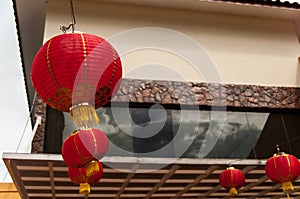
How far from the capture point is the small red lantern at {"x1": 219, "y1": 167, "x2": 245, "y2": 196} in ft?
16.9

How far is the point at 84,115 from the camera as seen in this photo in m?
2.93

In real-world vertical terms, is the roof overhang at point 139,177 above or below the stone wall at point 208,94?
below

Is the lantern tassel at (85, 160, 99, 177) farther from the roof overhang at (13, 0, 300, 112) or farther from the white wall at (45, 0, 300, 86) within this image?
the roof overhang at (13, 0, 300, 112)

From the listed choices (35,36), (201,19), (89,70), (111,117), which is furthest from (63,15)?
(89,70)

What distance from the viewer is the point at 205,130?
22.2ft

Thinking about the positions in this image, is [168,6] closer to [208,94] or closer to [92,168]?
[208,94]

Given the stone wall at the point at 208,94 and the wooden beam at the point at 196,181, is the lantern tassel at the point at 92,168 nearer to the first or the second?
the wooden beam at the point at 196,181

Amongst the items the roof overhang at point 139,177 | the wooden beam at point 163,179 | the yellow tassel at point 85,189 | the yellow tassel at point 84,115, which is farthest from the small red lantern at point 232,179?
the yellow tassel at point 84,115

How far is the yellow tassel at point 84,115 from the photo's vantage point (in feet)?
9.51

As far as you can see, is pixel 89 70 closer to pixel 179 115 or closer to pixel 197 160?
pixel 197 160

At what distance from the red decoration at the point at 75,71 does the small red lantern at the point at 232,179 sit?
9.24 ft

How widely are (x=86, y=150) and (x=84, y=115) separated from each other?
661mm

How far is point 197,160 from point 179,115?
5.54ft

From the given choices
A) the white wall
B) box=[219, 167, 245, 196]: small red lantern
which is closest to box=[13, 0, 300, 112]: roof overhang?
the white wall
